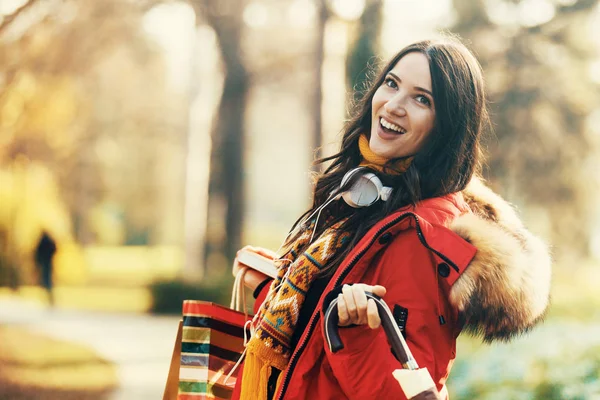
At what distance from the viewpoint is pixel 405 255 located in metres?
2.56

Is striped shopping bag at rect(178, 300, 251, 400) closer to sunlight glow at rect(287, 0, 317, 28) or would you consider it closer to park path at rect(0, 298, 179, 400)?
park path at rect(0, 298, 179, 400)

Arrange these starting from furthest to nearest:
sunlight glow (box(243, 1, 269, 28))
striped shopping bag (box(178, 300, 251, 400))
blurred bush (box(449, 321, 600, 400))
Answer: sunlight glow (box(243, 1, 269, 28)) → blurred bush (box(449, 321, 600, 400)) → striped shopping bag (box(178, 300, 251, 400))

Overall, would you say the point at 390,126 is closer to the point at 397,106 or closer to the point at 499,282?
the point at 397,106

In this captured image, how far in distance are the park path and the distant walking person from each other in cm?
52

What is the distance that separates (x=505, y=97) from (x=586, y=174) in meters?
3.58

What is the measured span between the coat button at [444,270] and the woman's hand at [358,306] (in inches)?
11.3

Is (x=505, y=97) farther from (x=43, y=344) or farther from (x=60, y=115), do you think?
(x=60, y=115)

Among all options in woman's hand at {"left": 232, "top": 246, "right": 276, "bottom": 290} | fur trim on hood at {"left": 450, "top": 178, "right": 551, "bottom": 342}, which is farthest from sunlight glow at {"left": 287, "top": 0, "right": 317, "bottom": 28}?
fur trim on hood at {"left": 450, "top": 178, "right": 551, "bottom": 342}

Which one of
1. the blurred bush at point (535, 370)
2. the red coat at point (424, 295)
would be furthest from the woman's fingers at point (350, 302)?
the blurred bush at point (535, 370)

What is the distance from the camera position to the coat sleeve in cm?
239

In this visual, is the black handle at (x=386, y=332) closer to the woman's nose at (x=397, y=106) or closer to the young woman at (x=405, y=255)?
the young woman at (x=405, y=255)

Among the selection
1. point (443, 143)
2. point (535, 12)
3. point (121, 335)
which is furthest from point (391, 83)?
point (535, 12)

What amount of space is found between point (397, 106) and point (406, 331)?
0.77 metres

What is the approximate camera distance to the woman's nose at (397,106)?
9.26 feet
